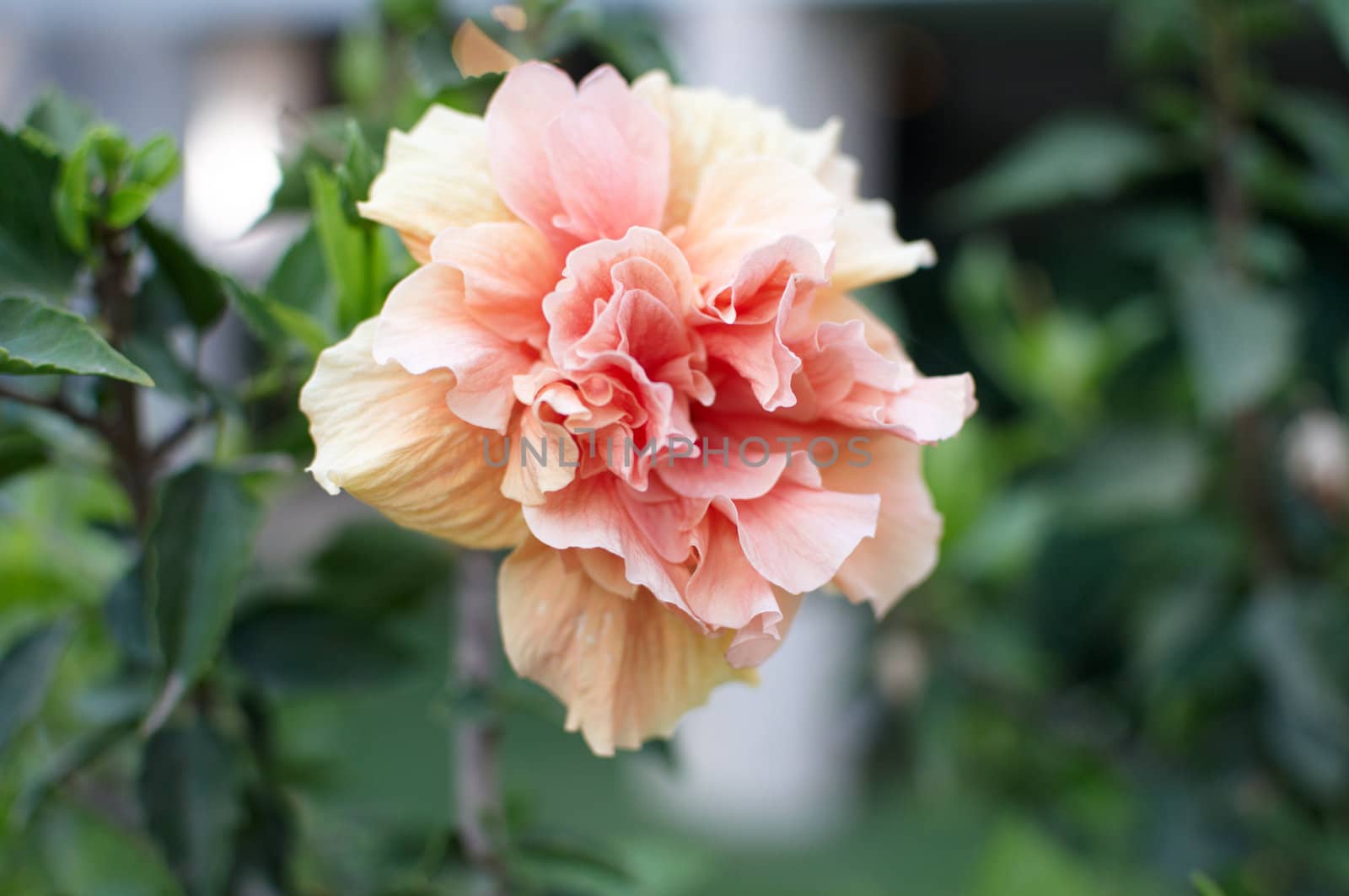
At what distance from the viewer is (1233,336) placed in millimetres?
787

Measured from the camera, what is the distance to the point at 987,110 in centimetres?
335

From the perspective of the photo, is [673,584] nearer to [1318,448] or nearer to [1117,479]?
[1117,479]

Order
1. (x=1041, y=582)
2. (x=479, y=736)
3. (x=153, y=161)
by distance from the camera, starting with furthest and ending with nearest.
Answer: (x=1041, y=582) → (x=479, y=736) → (x=153, y=161)


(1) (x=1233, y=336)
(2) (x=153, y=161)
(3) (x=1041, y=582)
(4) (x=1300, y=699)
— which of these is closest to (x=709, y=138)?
(2) (x=153, y=161)

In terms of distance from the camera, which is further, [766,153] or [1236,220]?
[1236,220]

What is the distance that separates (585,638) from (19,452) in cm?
30

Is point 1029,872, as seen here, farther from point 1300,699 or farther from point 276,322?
point 276,322

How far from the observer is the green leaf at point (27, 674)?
49 cm

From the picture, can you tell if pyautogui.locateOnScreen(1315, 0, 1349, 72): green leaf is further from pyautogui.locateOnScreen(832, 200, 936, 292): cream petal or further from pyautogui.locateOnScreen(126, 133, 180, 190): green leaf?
pyautogui.locateOnScreen(126, 133, 180, 190): green leaf

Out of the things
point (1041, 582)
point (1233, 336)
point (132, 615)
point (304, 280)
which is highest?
point (304, 280)

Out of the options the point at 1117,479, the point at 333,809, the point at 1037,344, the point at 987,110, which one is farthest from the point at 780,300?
the point at 987,110

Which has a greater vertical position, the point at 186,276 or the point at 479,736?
the point at 186,276

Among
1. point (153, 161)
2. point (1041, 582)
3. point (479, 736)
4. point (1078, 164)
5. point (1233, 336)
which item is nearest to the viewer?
point (153, 161)

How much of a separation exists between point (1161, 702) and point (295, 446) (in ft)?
2.63
